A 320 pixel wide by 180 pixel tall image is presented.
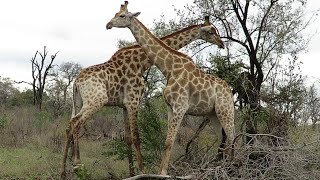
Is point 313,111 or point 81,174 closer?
point 81,174

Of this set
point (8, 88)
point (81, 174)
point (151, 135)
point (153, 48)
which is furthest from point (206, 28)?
point (8, 88)

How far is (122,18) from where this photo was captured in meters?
6.96

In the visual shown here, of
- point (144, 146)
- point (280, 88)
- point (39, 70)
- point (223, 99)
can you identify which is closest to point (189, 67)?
point (223, 99)

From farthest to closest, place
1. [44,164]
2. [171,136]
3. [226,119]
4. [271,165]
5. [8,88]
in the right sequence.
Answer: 1. [8,88]
2. [44,164]
3. [226,119]
4. [171,136]
5. [271,165]

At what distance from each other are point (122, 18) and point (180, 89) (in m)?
1.27

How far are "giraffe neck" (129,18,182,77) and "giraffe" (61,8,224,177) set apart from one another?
691 millimetres

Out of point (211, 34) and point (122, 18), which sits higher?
point (122, 18)

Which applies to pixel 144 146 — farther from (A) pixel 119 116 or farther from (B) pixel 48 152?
(A) pixel 119 116

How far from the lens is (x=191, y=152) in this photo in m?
→ 8.27

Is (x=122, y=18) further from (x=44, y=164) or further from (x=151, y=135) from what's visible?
(x=44, y=164)

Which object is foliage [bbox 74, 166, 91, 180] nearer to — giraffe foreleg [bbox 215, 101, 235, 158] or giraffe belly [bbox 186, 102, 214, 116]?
giraffe belly [bbox 186, 102, 214, 116]

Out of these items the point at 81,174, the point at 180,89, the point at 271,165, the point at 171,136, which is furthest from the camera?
the point at 81,174

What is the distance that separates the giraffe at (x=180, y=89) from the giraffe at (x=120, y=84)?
0.71m

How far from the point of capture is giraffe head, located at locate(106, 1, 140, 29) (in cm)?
692
